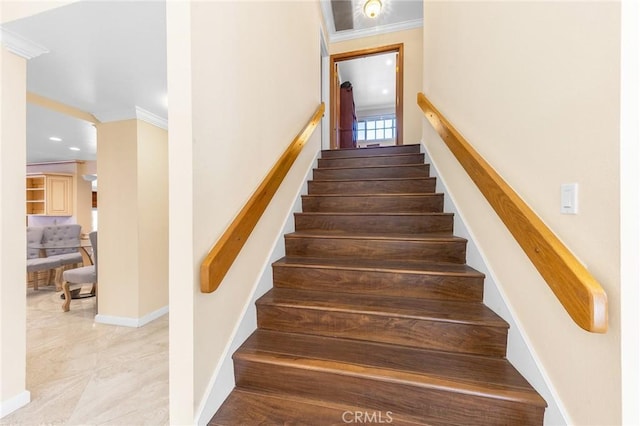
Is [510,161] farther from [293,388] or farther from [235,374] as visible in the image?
[235,374]

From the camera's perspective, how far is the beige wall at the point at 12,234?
1636 millimetres

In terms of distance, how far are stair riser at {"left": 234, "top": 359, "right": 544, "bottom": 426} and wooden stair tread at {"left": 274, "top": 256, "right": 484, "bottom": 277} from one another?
25.2 inches

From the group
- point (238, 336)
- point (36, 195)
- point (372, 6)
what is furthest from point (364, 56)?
point (36, 195)

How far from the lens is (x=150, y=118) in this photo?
3188 mm

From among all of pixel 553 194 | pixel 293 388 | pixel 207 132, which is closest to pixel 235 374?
pixel 293 388

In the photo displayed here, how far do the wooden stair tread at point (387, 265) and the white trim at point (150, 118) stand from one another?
234cm

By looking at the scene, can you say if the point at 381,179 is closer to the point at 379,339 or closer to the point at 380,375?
the point at 379,339

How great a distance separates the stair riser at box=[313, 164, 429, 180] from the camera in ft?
8.84

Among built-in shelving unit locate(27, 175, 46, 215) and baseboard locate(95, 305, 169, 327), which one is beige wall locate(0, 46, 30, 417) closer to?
baseboard locate(95, 305, 169, 327)

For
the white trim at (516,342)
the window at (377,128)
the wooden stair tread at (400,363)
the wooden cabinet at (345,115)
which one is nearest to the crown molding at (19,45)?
the wooden stair tread at (400,363)

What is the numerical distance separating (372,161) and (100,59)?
261cm

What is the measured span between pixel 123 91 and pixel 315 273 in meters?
2.65

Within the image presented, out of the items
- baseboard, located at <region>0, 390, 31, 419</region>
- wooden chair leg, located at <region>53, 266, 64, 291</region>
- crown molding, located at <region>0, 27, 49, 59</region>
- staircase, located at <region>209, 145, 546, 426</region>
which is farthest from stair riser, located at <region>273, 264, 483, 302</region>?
wooden chair leg, located at <region>53, 266, 64, 291</region>

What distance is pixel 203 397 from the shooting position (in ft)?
3.69
